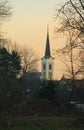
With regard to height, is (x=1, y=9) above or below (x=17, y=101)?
above

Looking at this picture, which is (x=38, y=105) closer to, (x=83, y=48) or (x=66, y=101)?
(x=66, y=101)

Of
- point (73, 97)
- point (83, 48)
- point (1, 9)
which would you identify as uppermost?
point (1, 9)

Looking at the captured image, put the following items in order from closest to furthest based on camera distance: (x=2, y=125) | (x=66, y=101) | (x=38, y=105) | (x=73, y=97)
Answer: (x=2, y=125) → (x=38, y=105) → (x=66, y=101) → (x=73, y=97)

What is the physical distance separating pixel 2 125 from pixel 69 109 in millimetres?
26726

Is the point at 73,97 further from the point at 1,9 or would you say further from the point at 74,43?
the point at 74,43

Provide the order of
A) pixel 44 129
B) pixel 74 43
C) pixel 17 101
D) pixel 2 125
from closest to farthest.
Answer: pixel 44 129, pixel 2 125, pixel 74 43, pixel 17 101

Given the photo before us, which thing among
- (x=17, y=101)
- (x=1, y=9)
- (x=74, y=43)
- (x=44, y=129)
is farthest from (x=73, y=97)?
(x=44, y=129)

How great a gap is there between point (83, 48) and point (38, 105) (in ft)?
69.1

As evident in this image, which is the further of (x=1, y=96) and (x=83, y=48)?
(x=1, y=96)

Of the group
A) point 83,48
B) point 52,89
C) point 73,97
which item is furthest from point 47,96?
point 83,48

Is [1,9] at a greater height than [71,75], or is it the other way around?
[1,9]

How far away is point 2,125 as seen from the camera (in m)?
35.0

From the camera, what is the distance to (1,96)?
44.4m

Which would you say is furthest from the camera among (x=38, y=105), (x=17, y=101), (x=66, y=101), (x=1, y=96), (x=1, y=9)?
(x=66, y=101)
